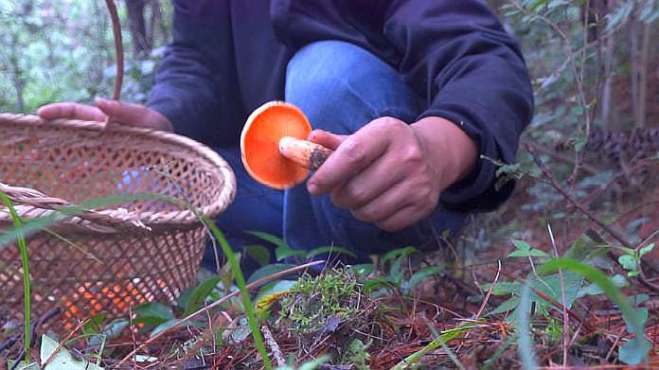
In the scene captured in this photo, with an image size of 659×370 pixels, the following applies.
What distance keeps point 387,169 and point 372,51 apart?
498mm

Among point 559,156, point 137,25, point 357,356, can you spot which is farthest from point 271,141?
point 137,25

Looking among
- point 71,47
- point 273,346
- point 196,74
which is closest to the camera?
point 273,346

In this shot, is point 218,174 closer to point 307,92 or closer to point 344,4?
point 307,92

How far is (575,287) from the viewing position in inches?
26.3

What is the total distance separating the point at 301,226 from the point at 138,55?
1.95 meters

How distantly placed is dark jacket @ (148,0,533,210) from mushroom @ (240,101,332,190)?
20 centimetres

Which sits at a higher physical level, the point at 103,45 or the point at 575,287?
the point at 575,287

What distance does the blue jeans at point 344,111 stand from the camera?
119 centimetres

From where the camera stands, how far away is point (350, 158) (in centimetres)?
88

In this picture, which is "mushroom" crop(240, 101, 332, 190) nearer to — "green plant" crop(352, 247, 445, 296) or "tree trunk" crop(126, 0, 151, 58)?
"green plant" crop(352, 247, 445, 296)

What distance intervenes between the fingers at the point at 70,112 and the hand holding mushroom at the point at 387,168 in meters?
0.69

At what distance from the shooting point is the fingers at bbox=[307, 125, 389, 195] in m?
0.88

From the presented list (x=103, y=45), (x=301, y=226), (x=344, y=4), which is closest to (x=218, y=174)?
(x=301, y=226)

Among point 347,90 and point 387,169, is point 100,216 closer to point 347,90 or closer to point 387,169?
point 387,169
